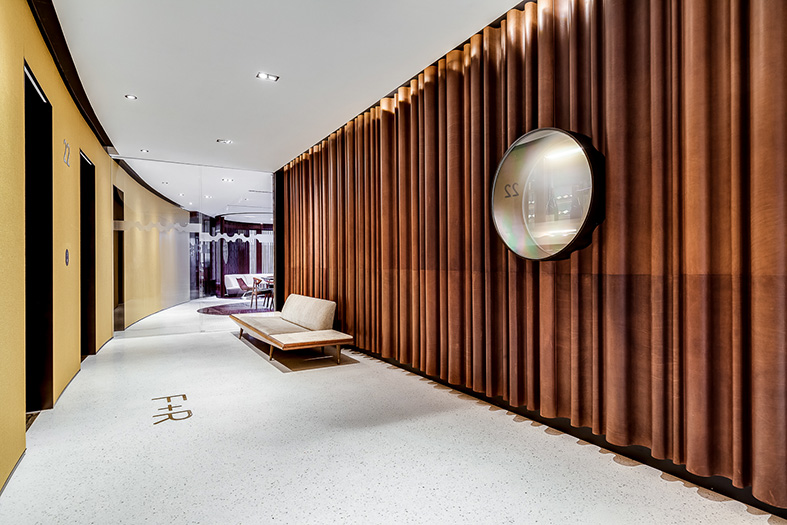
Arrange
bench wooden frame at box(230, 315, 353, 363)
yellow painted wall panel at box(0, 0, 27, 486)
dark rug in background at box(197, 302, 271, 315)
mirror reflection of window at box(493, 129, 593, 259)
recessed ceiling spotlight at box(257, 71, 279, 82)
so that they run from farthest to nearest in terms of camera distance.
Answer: dark rug in background at box(197, 302, 271, 315), bench wooden frame at box(230, 315, 353, 363), recessed ceiling spotlight at box(257, 71, 279, 82), mirror reflection of window at box(493, 129, 593, 259), yellow painted wall panel at box(0, 0, 27, 486)

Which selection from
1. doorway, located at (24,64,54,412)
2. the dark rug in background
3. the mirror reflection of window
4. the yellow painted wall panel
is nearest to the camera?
the yellow painted wall panel

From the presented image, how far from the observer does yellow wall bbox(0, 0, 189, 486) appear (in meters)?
2.28

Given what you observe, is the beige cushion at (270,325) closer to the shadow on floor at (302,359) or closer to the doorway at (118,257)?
the shadow on floor at (302,359)

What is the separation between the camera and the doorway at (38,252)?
337 cm

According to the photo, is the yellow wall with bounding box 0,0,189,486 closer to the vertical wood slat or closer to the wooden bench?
the wooden bench

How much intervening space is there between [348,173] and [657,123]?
3.94 m

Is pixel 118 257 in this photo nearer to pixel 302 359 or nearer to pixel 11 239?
pixel 302 359

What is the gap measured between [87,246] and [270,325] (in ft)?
8.01

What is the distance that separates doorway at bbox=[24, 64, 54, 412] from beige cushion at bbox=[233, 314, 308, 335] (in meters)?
2.16

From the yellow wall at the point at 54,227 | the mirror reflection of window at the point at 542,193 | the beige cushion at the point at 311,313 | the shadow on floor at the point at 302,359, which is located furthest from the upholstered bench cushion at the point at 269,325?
the mirror reflection of window at the point at 542,193

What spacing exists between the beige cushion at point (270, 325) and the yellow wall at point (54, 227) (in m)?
1.93

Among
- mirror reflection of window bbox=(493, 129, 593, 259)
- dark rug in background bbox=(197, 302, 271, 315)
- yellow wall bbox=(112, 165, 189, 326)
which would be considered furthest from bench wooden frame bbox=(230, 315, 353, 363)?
dark rug in background bbox=(197, 302, 271, 315)

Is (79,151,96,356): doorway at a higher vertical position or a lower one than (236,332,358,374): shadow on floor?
higher

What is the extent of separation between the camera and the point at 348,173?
5.61 meters
